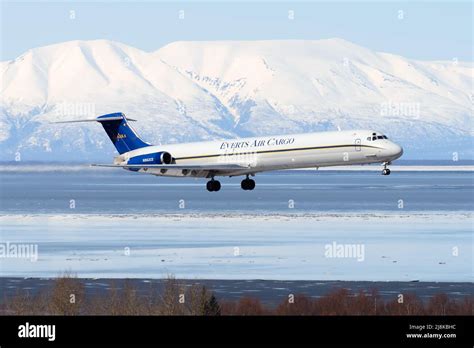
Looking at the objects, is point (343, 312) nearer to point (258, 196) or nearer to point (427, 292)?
point (427, 292)

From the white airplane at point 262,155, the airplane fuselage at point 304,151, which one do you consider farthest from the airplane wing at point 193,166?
the airplane fuselage at point 304,151

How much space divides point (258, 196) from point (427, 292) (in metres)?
107

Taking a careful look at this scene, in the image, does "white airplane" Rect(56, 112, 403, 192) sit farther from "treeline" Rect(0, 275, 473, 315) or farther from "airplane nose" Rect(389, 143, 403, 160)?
"treeline" Rect(0, 275, 473, 315)

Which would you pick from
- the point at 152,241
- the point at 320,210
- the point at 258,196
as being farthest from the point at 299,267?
the point at 258,196

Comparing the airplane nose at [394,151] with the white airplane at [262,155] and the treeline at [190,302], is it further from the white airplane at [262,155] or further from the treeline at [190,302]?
the treeline at [190,302]

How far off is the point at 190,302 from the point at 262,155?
36.1ft

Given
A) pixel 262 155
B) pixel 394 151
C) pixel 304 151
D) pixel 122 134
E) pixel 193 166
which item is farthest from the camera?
pixel 122 134

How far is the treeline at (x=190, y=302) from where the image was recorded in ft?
270

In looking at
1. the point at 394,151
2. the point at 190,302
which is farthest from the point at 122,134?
the point at 394,151

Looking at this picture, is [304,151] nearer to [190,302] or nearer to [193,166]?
[193,166]

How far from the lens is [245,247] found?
363ft

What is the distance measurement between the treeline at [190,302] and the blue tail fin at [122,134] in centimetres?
1186

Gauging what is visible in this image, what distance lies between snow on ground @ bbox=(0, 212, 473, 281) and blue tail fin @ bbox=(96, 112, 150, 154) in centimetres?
1038

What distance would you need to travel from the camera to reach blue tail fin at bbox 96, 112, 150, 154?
9644 cm
